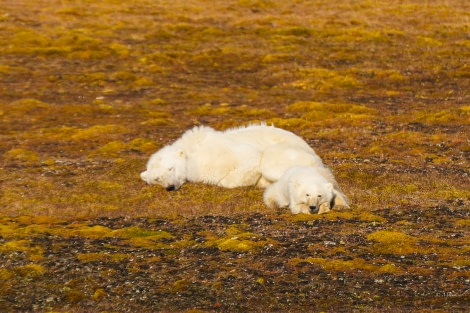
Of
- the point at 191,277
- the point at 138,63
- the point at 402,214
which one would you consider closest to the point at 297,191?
the point at 402,214

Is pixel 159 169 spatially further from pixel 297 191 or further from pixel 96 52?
pixel 96 52

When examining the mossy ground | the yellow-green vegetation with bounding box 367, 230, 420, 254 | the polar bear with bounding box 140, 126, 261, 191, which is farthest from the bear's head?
the yellow-green vegetation with bounding box 367, 230, 420, 254

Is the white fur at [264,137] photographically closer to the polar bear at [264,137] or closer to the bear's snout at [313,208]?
the polar bear at [264,137]

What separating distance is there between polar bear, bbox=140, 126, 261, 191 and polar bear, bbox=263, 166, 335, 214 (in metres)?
2.95

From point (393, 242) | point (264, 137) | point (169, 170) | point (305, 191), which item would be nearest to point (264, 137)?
point (264, 137)

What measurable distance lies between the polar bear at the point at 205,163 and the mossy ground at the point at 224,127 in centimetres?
40

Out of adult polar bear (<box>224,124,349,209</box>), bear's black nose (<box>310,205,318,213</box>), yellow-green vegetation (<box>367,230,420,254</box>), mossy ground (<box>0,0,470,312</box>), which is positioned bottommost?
mossy ground (<box>0,0,470,312</box>)

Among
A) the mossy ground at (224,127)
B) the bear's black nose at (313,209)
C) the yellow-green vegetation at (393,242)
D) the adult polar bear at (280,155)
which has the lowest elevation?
the mossy ground at (224,127)

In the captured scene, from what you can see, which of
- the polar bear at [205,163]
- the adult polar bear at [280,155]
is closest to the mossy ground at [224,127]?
the polar bear at [205,163]

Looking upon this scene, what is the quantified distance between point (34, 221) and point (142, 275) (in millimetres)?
6098

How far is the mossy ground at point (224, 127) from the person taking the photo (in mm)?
16203

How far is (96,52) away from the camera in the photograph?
190 ft

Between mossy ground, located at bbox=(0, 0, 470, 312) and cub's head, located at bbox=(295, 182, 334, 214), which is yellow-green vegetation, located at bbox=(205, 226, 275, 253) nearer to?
mossy ground, located at bbox=(0, 0, 470, 312)

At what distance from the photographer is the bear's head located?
1001 inches
